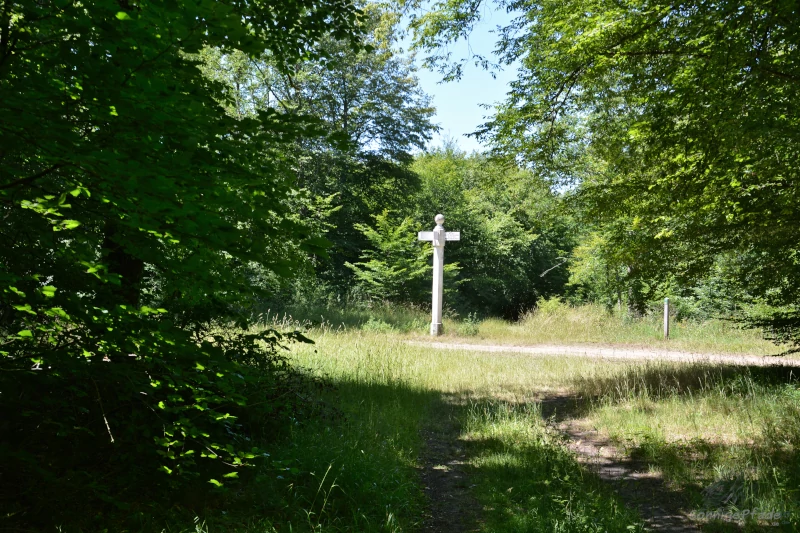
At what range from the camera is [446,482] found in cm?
513

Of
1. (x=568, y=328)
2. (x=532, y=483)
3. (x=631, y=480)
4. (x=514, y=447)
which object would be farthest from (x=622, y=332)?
(x=532, y=483)

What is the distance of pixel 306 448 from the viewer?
15.3ft

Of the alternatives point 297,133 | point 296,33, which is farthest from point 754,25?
point 297,133

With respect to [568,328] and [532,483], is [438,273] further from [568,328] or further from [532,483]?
[532,483]

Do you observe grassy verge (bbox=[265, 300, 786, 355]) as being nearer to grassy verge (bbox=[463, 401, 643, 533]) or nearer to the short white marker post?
the short white marker post

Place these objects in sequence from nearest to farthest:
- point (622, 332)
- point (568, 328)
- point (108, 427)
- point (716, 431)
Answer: point (108, 427)
point (716, 431)
point (622, 332)
point (568, 328)

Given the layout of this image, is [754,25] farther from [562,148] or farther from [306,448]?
[306,448]

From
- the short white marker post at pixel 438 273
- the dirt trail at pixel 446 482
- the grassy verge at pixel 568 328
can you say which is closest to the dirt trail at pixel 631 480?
the dirt trail at pixel 446 482

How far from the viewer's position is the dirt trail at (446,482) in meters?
4.22

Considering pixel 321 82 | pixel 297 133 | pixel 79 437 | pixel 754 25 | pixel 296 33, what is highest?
pixel 321 82

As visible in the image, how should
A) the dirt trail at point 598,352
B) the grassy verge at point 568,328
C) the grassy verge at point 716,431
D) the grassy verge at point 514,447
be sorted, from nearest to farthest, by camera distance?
the grassy verge at point 514,447
the grassy verge at point 716,431
the dirt trail at point 598,352
the grassy verge at point 568,328

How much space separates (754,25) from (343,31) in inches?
143

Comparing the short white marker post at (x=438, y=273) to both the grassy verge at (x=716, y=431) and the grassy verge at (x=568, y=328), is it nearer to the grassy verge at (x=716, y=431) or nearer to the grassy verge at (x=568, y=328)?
the grassy verge at (x=568, y=328)

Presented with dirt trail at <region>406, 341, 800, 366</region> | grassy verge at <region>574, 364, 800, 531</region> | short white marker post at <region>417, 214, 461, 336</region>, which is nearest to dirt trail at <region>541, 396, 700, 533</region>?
grassy verge at <region>574, 364, 800, 531</region>
